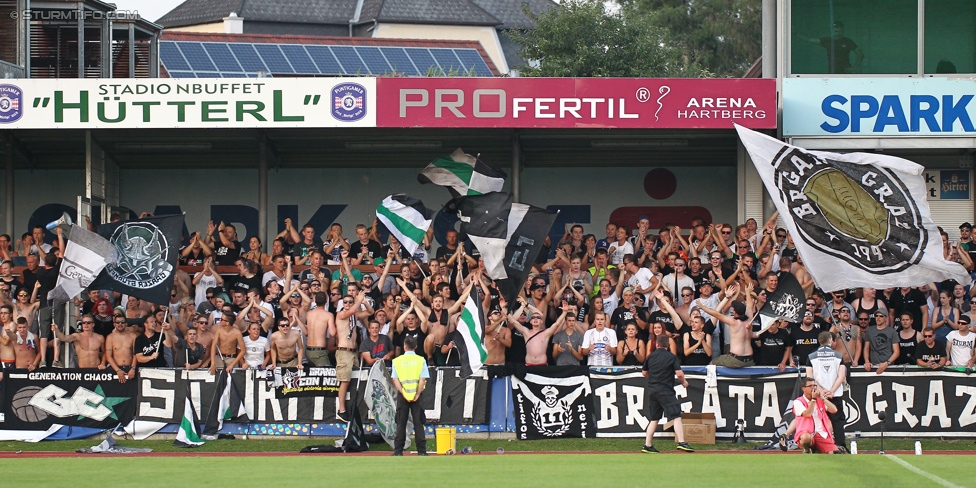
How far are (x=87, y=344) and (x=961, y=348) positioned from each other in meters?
12.1

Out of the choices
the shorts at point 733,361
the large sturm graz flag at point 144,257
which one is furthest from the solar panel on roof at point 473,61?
the shorts at point 733,361

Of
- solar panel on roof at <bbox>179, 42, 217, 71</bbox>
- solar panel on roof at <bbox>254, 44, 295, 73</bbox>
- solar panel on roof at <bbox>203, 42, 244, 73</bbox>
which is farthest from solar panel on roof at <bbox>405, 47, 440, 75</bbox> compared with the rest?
solar panel on roof at <bbox>179, 42, 217, 71</bbox>

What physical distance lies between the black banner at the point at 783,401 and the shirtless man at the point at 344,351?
334 cm

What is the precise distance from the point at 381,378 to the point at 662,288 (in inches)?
169

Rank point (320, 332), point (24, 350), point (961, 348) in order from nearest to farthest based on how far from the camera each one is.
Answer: point (961, 348) < point (320, 332) < point (24, 350)

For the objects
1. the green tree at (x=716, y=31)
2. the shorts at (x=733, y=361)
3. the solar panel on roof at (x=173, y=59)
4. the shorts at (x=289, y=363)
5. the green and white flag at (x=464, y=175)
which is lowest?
the shorts at (x=289, y=363)

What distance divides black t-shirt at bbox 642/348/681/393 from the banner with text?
5239 mm

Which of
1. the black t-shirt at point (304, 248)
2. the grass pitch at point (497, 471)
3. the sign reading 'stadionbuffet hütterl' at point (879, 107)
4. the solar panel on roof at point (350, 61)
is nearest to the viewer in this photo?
the grass pitch at point (497, 471)

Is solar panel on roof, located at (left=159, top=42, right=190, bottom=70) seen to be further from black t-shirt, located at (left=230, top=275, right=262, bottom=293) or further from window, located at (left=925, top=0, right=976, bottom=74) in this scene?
window, located at (left=925, top=0, right=976, bottom=74)

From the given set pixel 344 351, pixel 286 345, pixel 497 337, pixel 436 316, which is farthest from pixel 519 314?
pixel 286 345

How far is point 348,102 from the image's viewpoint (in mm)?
20422

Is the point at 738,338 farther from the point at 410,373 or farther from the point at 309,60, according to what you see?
the point at 309,60

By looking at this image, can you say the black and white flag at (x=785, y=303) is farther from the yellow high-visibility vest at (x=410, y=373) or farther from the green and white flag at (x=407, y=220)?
the green and white flag at (x=407, y=220)

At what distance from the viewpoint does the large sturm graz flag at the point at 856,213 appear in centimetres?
1619
